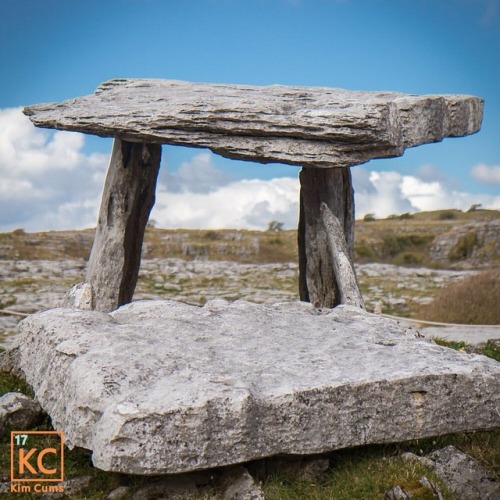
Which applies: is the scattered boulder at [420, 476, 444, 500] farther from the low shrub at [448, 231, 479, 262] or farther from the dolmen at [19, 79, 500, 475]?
the low shrub at [448, 231, 479, 262]

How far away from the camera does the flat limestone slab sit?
25.7 ft

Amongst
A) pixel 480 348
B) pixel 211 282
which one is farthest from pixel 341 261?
pixel 211 282

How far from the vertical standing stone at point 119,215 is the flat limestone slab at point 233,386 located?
4.07 m

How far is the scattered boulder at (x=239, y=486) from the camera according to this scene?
809cm

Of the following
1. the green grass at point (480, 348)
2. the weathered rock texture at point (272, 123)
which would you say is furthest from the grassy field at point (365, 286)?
the weathered rock texture at point (272, 123)

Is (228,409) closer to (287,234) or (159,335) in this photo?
(159,335)

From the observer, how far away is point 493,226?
35.7 metres

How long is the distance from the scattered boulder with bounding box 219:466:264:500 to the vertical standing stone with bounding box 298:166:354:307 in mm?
6893

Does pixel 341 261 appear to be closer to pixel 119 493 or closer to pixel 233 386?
pixel 233 386

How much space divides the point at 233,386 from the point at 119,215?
23.8ft

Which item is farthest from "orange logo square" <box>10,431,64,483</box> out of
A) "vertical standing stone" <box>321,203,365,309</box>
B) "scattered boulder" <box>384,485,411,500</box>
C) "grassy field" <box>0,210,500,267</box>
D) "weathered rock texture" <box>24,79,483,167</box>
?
"grassy field" <box>0,210,500,267</box>

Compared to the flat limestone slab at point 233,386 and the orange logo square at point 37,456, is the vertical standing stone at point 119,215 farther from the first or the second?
the orange logo square at point 37,456

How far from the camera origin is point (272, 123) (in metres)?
12.8

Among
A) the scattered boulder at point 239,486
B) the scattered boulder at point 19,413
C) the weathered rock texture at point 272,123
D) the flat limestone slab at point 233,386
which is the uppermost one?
the weathered rock texture at point 272,123
